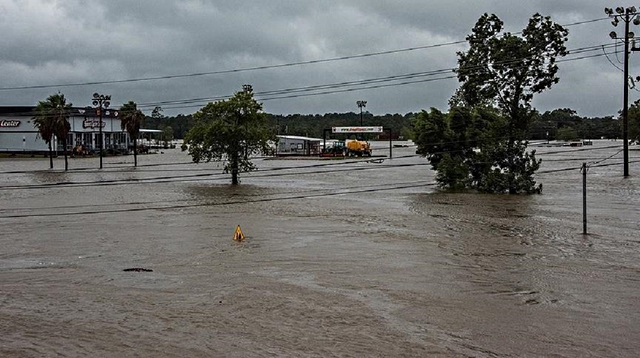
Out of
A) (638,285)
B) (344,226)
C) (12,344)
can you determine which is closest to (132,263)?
(12,344)

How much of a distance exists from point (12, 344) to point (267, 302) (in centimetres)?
574

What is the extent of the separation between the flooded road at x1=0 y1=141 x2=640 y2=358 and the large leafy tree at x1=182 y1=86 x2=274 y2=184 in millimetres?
13933

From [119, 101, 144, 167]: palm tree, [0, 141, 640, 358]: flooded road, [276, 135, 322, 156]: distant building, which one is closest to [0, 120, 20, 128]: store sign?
[119, 101, 144, 167]: palm tree

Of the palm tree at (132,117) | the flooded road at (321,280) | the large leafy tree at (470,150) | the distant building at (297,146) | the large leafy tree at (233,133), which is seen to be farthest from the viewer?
the distant building at (297,146)

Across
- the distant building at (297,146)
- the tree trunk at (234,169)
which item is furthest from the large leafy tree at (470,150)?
the distant building at (297,146)

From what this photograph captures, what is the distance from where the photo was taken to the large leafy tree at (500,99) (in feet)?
155

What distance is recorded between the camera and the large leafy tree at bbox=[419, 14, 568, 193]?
47281 mm

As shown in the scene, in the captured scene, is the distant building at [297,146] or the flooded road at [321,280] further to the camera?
the distant building at [297,146]

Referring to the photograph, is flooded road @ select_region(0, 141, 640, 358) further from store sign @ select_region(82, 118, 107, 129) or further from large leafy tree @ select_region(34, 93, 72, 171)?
store sign @ select_region(82, 118, 107, 129)

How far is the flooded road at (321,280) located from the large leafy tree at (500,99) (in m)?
6.48

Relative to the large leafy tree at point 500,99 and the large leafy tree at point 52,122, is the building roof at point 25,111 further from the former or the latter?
the large leafy tree at point 500,99

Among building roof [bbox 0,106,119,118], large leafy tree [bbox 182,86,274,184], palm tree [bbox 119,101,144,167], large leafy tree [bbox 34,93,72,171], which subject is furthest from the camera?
building roof [bbox 0,106,119,118]

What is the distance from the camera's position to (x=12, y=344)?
13.3 meters

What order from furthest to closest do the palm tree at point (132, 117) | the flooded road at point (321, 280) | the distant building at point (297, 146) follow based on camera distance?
the distant building at point (297, 146), the palm tree at point (132, 117), the flooded road at point (321, 280)
